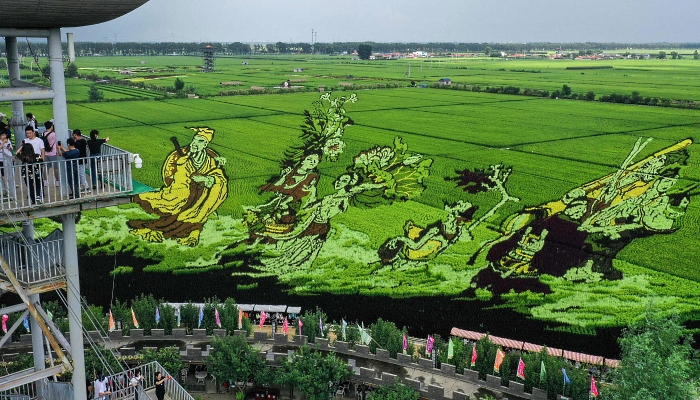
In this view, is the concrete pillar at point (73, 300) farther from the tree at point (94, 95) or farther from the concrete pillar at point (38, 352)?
the tree at point (94, 95)

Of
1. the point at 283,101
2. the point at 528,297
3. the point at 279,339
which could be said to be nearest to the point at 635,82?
the point at 283,101

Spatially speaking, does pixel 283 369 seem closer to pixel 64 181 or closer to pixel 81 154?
pixel 81 154

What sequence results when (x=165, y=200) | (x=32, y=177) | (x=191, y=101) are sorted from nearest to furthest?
(x=32, y=177) < (x=165, y=200) < (x=191, y=101)

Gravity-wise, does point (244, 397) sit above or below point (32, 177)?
below

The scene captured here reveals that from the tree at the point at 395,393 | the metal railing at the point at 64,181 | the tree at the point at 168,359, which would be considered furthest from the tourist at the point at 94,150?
the tree at the point at 395,393

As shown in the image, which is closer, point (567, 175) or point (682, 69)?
point (567, 175)

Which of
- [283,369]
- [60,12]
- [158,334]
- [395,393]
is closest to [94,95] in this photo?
[158,334]

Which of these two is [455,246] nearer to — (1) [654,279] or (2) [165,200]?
(1) [654,279]

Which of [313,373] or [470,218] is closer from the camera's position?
[313,373]

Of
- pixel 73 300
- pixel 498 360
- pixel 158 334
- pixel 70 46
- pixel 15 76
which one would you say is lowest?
pixel 158 334
